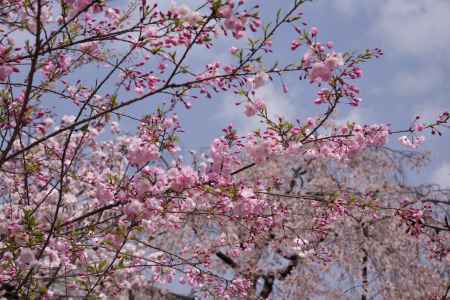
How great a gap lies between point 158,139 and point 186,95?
2.26ft

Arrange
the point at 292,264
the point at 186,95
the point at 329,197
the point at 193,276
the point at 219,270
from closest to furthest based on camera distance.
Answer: the point at 186,95, the point at 329,197, the point at 193,276, the point at 292,264, the point at 219,270

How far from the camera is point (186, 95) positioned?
348 centimetres

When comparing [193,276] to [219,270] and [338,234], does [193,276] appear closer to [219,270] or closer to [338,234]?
[338,234]

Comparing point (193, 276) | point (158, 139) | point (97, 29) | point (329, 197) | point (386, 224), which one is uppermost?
point (386, 224)

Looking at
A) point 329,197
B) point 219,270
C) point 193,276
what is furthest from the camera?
point 219,270

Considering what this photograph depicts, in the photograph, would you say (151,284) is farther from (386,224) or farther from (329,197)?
(329,197)

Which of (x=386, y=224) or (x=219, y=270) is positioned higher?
(x=386, y=224)

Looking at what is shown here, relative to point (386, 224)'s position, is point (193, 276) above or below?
below

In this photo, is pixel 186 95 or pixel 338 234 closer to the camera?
pixel 186 95

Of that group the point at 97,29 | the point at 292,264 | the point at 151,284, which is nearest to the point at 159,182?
the point at 97,29

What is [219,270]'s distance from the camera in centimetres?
1108

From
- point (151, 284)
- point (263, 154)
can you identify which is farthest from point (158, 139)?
point (151, 284)

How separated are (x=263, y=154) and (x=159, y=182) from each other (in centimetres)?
75

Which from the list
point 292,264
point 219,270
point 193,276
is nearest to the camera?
point 193,276
